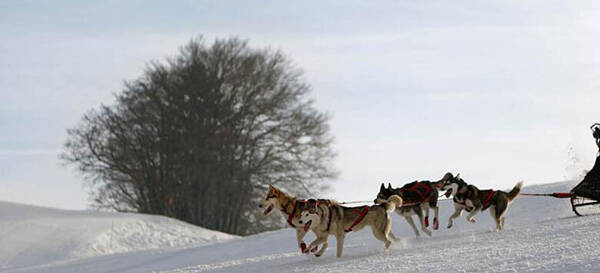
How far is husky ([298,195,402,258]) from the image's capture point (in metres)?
13.2

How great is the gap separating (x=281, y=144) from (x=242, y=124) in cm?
172

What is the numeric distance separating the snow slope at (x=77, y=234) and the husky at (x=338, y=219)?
12.6 m

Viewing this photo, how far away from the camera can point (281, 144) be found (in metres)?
36.3

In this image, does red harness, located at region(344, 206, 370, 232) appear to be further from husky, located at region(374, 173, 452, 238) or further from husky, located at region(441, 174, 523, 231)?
husky, located at region(441, 174, 523, 231)

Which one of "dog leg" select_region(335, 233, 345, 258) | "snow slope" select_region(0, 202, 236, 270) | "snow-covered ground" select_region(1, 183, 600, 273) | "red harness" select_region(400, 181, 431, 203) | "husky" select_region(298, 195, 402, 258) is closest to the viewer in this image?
"snow-covered ground" select_region(1, 183, 600, 273)

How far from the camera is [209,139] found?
36.3m

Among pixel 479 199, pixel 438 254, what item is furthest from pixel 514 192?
pixel 438 254

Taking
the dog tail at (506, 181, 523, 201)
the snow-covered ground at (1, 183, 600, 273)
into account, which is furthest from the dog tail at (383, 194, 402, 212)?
the dog tail at (506, 181, 523, 201)

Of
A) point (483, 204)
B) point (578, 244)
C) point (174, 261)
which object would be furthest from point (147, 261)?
point (578, 244)

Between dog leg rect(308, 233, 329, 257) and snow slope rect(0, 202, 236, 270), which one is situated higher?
snow slope rect(0, 202, 236, 270)

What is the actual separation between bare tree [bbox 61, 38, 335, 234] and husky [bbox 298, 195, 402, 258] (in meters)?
22.1

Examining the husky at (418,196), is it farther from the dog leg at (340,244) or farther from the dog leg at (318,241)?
the dog leg at (318,241)

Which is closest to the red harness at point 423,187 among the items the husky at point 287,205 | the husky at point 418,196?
the husky at point 418,196

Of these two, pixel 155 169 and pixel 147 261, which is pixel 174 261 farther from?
pixel 155 169
